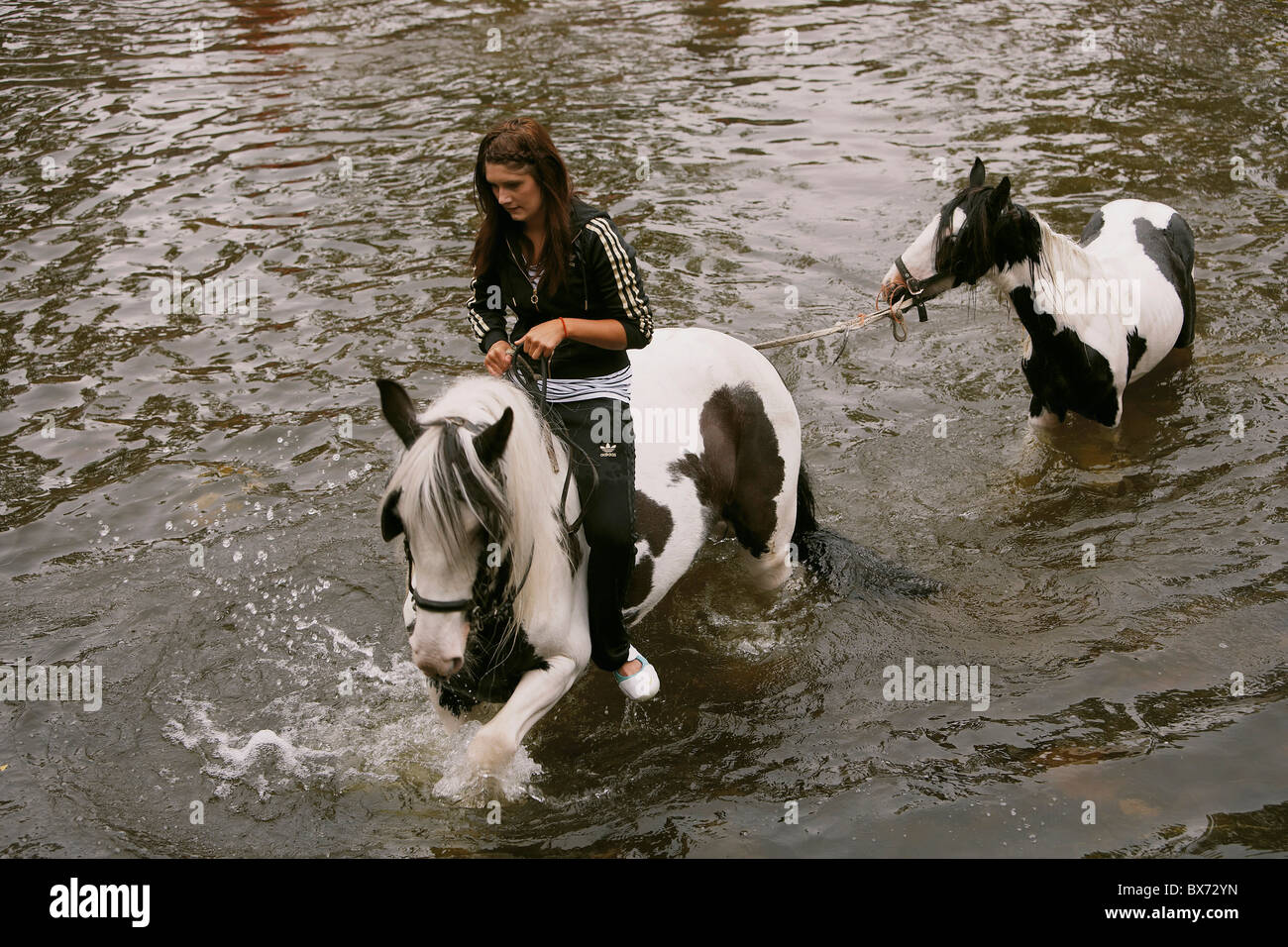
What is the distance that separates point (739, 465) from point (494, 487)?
2.11 meters

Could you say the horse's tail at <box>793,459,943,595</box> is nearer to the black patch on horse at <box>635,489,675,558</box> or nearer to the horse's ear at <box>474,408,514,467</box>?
the black patch on horse at <box>635,489,675,558</box>

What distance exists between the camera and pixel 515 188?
3.87 meters

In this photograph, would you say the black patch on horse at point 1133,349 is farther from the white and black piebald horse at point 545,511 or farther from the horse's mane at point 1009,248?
the white and black piebald horse at point 545,511

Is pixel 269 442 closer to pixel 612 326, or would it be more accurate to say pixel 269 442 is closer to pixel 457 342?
pixel 457 342

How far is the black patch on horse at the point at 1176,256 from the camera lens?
309 inches

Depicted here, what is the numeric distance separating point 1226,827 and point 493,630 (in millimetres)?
3286

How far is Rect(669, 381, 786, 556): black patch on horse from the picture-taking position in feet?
16.8

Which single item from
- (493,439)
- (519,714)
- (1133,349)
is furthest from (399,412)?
(1133,349)

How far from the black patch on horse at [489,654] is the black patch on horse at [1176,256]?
608cm

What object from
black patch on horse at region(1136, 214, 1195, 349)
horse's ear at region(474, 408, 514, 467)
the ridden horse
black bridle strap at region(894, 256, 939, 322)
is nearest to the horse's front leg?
the ridden horse

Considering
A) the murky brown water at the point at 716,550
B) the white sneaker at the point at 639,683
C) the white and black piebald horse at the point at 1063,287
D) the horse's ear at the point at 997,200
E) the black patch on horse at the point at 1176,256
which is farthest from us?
the black patch on horse at the point at 1176,256

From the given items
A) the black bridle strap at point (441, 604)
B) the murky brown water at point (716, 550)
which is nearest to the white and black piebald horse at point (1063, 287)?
the murky brown water at point (716, 550)

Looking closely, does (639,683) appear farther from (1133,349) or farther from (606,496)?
(1133,349)

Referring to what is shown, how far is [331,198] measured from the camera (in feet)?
36.8
